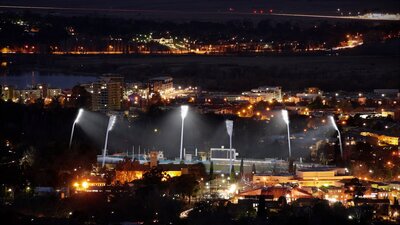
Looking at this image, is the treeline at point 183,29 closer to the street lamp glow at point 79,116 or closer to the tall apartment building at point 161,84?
the tall apartment building at point 161,84

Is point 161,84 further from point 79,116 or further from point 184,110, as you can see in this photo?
point 79,116

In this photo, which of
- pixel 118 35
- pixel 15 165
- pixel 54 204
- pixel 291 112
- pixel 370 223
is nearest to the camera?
pixel 370 223

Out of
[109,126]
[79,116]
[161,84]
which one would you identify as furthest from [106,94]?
[109,126]

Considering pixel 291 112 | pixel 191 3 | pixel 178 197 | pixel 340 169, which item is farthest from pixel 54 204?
pixel 191 3

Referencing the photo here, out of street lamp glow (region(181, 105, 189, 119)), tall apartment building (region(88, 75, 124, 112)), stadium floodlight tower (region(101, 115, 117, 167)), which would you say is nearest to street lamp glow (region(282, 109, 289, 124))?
street lamp glow (region(181, 105, 189, 119))

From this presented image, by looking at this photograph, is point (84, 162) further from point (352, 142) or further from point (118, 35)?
point (118, 35)

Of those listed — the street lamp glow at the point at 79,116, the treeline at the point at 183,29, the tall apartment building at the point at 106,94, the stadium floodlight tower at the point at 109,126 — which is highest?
the treeline at the point at 183,29

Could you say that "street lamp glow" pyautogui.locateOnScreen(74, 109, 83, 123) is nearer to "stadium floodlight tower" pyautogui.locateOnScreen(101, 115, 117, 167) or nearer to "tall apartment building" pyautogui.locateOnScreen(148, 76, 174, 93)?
"stadium floodlight tower" pyautogui.locateOnScreen(101, 115, 117, 167)

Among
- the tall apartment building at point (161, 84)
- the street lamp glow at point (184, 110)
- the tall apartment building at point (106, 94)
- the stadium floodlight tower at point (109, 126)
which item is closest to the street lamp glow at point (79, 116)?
the stadium floodlight tower at point (109, 126)
